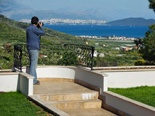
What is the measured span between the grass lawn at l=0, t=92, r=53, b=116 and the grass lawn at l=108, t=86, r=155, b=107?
2.92 m

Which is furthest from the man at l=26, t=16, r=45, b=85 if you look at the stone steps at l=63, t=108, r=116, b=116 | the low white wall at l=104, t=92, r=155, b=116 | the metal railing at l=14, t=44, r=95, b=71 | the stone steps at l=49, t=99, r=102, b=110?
the low white wall at l=104, t=92, r=155, b=116

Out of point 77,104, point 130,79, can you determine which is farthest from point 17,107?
point 130,79

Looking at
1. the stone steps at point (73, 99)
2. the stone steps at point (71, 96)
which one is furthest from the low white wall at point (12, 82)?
the stone steps at point (71, 96)

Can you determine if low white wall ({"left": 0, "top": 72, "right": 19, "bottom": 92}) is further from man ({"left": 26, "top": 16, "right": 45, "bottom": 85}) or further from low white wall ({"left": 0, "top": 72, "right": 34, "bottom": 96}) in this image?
man ({"left": 26, "top": 16, "right": 45, "bottom": 85})

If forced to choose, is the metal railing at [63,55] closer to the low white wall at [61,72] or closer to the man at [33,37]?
the low white wall at [61,72]

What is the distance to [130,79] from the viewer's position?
1226cm

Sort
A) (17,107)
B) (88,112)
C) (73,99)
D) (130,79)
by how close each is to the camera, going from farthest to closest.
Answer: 1. (130,79)
2. (73,99)
3. (88,112)
4. (17,107)

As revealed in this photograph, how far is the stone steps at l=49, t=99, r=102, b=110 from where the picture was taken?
32.2 feet

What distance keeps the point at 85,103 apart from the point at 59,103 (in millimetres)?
779

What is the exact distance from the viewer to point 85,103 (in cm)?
1012

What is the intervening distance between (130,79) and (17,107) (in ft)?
15.5

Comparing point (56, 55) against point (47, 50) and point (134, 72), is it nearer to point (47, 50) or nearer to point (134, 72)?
point (47, 50)

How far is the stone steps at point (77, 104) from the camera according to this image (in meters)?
9.83

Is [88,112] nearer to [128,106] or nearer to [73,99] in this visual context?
[73,99]
